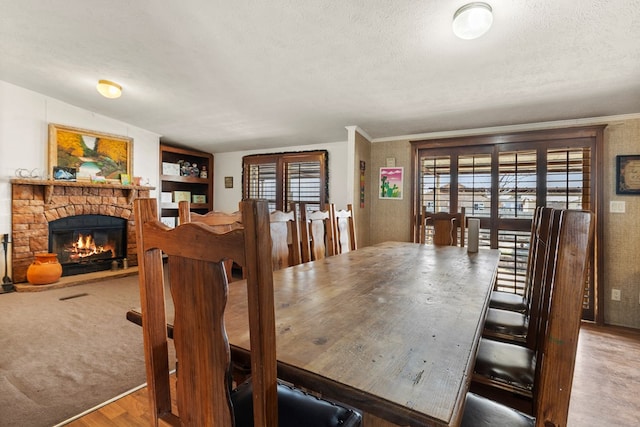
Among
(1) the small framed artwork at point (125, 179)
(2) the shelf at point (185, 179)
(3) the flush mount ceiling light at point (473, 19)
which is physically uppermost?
(3) the flush mount ceiling light at point (473, 19)

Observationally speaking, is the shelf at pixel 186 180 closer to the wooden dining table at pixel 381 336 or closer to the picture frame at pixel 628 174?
the wooden dining table at pixel 381 336

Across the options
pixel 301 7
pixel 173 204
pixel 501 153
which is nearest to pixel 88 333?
pixel 301 7

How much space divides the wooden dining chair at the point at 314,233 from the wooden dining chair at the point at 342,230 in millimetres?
58

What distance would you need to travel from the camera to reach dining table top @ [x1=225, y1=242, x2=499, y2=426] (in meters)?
0.58

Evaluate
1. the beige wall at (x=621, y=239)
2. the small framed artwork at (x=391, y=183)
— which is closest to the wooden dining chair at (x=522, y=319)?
the beige wall at (x=621, y=239)

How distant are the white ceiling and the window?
47.5 inches

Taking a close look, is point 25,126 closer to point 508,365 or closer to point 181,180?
point 181,180

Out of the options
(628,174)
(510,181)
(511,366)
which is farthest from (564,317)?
(628,174)

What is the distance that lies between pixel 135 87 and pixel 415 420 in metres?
4.11

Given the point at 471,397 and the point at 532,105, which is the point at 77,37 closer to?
the point at 471,397

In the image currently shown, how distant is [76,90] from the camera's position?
3.75 metres

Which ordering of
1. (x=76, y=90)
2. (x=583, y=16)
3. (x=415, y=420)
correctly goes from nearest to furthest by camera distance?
(x=415, y=420), (x=583, y=16), (x=76, y=90)

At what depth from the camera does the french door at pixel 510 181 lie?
315 cm

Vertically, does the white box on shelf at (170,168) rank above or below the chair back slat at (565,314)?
above
